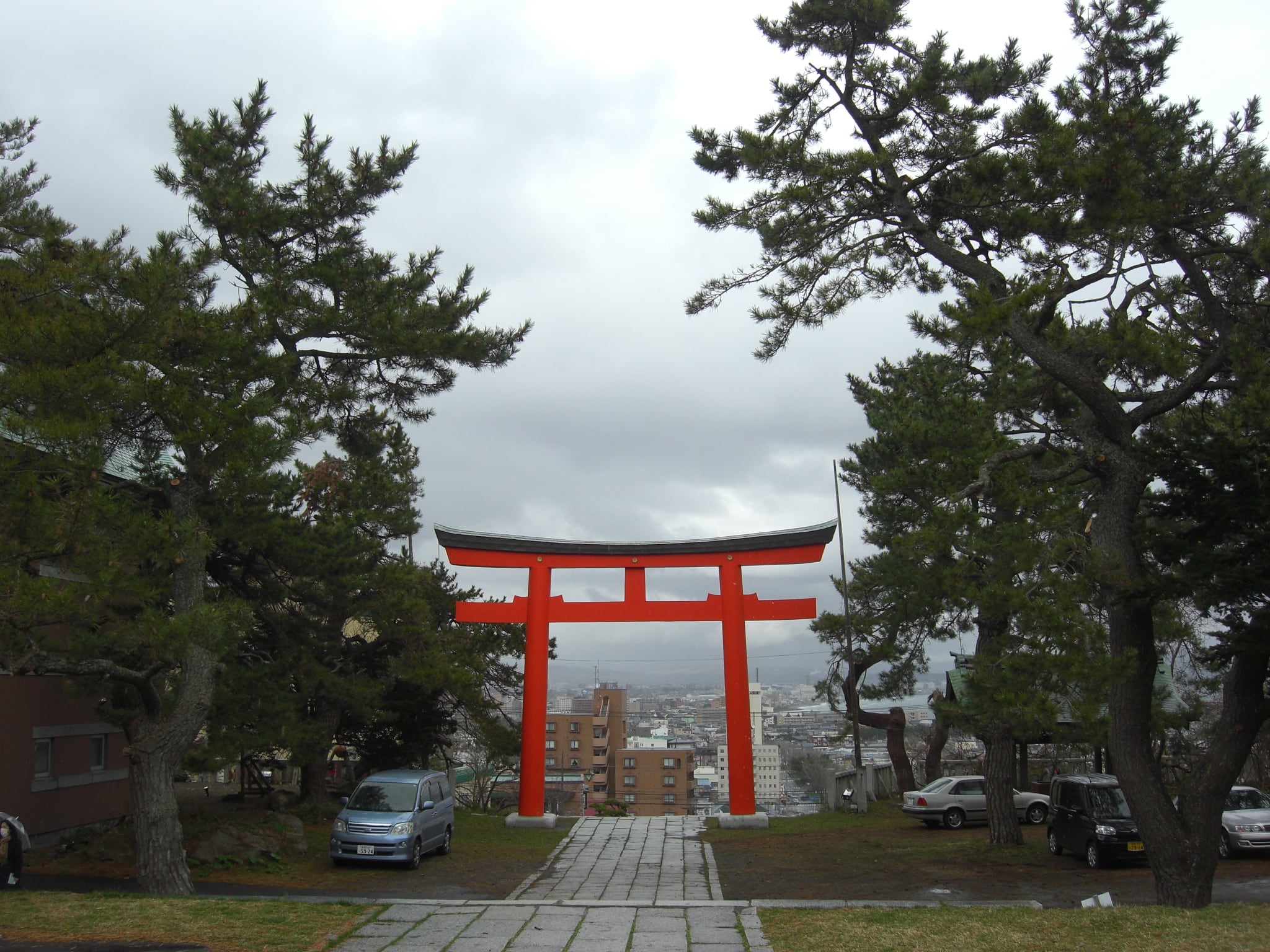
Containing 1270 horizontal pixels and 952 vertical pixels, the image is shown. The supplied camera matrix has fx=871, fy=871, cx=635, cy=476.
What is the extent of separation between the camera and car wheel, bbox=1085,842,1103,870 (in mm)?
13461

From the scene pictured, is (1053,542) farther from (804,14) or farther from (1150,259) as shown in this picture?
(804,14)

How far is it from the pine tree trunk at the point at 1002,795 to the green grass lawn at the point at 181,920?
11294 millimetres

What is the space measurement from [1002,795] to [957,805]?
13.4 feet

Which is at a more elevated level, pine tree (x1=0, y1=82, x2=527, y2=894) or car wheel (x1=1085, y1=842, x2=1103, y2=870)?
pine tree (x1=0, y1=82, x2=527, y2=894)

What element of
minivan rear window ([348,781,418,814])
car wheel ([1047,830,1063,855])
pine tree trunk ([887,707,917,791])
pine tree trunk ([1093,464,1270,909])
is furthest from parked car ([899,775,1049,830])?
minivan rear window ([348,781,418,814])

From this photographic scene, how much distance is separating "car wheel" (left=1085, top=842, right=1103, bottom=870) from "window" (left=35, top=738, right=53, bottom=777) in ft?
56.0

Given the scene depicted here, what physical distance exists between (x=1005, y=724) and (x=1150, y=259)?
307 inches

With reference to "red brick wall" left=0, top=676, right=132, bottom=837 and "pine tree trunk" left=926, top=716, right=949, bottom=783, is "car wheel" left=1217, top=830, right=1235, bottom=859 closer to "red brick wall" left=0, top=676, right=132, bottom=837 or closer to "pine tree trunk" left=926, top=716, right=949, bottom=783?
"pine tree trunk" left=926, top=716, right=949, bottom=783

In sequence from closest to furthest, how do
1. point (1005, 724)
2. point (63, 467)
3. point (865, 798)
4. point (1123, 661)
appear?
1. point (1123, 661)
2. point (63, 467)
3. point (1005, 724)
4. point (865, 798)

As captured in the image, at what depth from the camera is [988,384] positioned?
14.6m

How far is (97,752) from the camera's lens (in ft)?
53.4

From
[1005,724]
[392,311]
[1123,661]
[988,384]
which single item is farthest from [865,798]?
[392,311]

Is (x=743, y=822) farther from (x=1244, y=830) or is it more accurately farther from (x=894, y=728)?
(x=1244, y=830)

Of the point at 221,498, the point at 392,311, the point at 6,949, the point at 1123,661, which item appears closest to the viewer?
the point at 6,949
